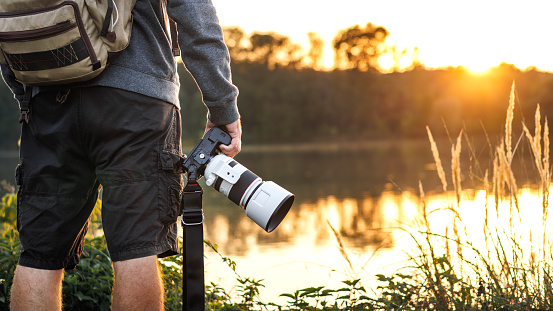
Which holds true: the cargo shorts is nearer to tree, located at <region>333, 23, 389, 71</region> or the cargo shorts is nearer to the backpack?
the backpack

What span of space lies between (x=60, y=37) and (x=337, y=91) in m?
41.8

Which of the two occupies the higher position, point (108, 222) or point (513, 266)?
point (108, 222)

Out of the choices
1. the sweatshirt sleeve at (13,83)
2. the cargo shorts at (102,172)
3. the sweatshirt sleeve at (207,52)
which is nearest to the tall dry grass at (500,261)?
the sweatshirt sleeve at (207,52)

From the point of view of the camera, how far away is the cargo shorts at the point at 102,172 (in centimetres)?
129

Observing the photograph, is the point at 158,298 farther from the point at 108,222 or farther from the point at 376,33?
the point at 376,33

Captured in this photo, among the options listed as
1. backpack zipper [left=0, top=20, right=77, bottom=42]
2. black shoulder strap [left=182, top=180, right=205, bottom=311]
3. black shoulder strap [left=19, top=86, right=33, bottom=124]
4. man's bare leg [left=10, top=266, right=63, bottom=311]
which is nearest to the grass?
black shoulder strap [left=182, top=180, right=205, bottom=311]

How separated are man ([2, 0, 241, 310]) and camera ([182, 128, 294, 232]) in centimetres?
3

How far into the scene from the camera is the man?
1.29m

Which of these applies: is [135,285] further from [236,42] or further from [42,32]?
[236,42]

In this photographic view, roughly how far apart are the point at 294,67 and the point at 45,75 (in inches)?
1658

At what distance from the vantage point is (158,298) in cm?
132

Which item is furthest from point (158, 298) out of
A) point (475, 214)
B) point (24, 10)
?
point (475, 214)

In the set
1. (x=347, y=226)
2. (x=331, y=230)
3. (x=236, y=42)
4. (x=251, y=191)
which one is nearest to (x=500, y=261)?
(x=251, y=191)

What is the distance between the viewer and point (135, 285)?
4.21ft
